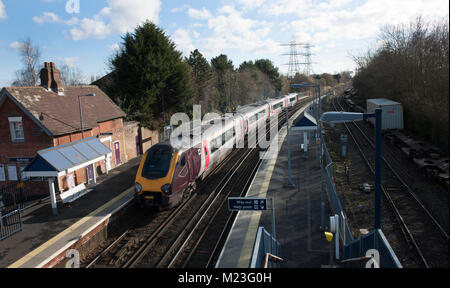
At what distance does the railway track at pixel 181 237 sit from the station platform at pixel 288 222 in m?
0.66

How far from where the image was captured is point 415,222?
11.6m

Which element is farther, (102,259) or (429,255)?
(102,259)

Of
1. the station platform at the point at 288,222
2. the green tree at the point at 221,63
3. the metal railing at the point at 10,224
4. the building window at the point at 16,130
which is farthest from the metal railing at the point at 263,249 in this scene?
the green tree at the point at 221,63

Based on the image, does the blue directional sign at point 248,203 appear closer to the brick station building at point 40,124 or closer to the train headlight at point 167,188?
the train headlight at point 167,188

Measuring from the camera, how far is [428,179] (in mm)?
15727

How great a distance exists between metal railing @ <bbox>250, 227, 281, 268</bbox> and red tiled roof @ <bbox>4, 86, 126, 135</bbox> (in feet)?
41.6

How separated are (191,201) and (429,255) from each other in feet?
30.1

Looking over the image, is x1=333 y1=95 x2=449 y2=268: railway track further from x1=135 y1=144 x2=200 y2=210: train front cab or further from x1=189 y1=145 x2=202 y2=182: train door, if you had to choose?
x1=189 y1=145 x2=202 y2=182: train door

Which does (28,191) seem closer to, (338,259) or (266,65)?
(338,259)

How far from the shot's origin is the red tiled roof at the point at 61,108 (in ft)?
53.9

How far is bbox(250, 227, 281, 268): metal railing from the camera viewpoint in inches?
245

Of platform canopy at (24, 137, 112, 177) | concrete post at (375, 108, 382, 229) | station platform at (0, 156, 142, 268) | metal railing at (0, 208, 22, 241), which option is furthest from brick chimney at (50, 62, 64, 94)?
concrete post at (375, 108, 382, 229)

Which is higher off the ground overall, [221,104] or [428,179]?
[221,104]
